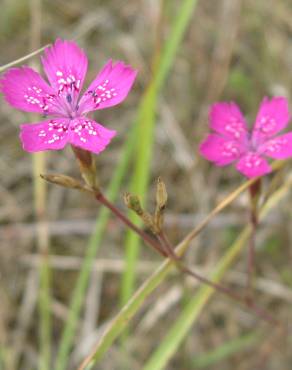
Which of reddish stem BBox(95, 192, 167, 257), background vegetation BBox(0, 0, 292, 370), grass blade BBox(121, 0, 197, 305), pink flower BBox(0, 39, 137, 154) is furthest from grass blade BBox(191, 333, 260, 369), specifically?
pink flower BBox(0, 39, 137, 154)

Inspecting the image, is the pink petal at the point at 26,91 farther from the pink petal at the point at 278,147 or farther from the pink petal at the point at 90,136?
the pink petal at the point at 278,147

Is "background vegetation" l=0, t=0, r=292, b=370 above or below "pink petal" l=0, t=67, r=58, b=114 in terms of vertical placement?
below

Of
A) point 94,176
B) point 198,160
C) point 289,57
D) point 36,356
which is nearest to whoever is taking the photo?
point 94,176

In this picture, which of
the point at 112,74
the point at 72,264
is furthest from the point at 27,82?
the point at 72,264

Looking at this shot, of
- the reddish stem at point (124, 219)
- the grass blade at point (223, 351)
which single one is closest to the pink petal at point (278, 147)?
the reddish stem at point (124, 219)

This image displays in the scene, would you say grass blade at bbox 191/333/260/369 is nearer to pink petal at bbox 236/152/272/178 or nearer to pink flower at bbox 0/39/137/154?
pink petal at bbox 236/152/272/178

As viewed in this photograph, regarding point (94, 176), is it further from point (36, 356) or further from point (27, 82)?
point (36, 356)
